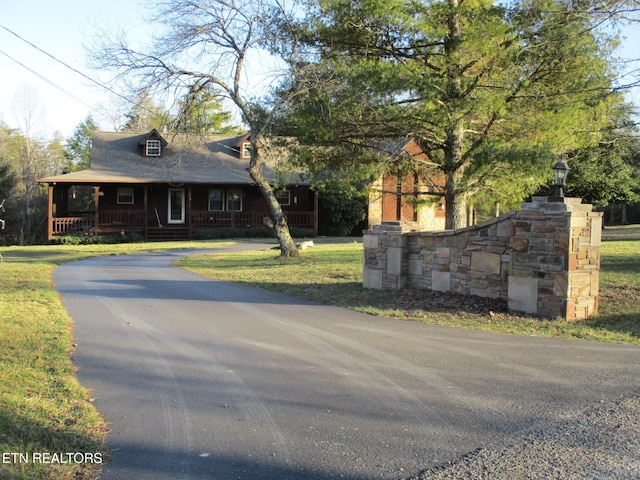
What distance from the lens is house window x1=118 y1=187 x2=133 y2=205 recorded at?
34.3 metres

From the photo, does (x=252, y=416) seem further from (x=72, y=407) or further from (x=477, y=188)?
(x=477, y=188)

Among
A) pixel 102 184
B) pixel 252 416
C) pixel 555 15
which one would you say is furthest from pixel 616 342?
pixel 102 184

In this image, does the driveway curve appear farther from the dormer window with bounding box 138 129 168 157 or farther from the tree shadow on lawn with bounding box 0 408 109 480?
the dormer window with bounding box 138 129 168 157

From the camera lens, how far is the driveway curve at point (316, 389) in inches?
166

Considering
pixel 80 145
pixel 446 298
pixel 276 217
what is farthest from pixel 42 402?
pixel 80 145

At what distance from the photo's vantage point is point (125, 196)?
34438 mm

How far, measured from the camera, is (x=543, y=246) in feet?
30.0

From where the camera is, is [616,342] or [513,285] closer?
[616,342]

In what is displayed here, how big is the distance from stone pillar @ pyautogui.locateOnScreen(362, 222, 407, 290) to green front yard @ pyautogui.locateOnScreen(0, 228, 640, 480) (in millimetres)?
383

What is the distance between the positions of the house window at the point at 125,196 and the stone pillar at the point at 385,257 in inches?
986

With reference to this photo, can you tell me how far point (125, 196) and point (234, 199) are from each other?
20.5 feet

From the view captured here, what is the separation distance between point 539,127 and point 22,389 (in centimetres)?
1209

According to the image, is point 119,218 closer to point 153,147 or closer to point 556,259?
point 153,147

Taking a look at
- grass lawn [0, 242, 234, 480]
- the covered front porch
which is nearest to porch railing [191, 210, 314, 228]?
the covered front porch
